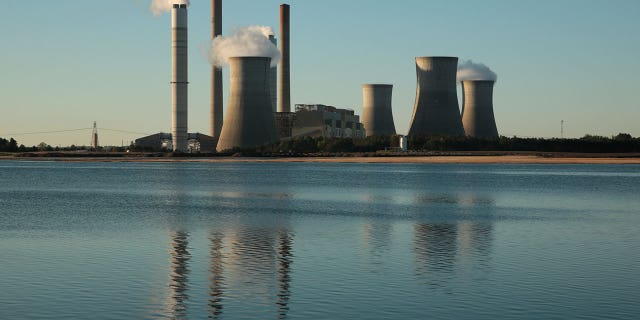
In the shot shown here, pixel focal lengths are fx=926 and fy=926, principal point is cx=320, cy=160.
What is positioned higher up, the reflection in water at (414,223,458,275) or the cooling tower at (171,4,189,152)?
the cooling tower at (171,4,189,152)

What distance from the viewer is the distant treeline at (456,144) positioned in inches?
4966

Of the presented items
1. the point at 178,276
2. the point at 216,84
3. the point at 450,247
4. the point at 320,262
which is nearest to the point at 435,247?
the point at 450,247

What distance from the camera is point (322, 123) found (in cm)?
15212

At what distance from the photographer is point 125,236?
2817 centimetres

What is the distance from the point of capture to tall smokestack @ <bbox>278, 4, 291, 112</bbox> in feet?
472

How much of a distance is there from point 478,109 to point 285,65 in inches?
1249

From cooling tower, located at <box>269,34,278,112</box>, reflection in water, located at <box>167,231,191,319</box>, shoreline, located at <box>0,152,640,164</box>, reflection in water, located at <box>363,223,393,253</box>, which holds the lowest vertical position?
reflection in water, located at <box>167,231,191,319</box>

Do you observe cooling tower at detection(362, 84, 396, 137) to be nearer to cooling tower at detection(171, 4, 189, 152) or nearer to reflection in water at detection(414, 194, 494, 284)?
cooling tower at detection(171, 4, 189, 152)

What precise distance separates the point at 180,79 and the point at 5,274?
111 meters

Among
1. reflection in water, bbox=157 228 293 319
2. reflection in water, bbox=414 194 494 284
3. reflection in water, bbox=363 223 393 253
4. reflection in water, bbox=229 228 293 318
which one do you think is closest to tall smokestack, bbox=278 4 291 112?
reflection in water, bbox=414 194 494 284

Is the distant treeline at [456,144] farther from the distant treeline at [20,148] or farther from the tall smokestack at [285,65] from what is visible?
the distant treeline at [20,148]

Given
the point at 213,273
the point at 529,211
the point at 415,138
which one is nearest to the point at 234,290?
the point at 213,273

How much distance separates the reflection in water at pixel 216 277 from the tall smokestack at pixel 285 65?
119m

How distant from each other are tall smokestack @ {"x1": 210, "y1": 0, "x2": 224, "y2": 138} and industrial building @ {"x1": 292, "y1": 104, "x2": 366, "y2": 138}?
12.7m
